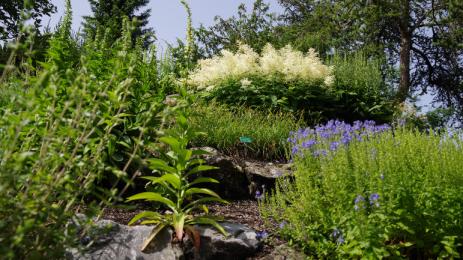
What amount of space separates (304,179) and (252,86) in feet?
15.8

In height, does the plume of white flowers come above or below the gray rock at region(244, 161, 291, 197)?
above

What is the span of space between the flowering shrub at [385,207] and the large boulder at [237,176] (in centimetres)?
129

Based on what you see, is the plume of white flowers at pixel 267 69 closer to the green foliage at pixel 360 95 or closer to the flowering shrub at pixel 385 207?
the green foliage at pixel 360 95

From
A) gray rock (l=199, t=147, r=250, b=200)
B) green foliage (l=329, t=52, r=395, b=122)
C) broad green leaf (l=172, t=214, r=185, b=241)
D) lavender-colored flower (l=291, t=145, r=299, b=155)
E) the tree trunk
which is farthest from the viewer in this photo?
the tree trunk

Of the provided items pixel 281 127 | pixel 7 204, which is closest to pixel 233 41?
pixel 281 127

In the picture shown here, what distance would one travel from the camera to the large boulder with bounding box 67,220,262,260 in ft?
10.6

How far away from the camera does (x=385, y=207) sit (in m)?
3.02

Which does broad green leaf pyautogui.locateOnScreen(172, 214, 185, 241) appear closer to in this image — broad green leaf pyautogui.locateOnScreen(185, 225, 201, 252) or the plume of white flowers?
broad green leaf pyautogui.locateOnScreen(185, 225, 201, 252)

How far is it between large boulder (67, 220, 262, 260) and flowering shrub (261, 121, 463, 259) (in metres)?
0.36

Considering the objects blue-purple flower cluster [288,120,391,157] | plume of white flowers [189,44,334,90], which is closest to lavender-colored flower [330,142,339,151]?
blue-purple flower cluster [288,120,391,157]

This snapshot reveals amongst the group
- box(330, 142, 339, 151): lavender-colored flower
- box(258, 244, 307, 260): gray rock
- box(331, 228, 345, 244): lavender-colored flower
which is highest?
box(330, 142, 339, 151): lavender-colored flower

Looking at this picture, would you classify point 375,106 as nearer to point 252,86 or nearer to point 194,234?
point 252,86

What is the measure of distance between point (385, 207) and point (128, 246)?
188cm

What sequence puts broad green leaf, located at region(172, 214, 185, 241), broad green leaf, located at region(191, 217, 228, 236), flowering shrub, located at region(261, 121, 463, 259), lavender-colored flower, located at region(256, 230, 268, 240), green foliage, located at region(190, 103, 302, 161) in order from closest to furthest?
1. flowering shrub, located at region(261, 121, 463, 259)
2. broad green leaf, located at region(172, 214, 185, 241)
3. broad green leaf, located at region(191, 217, 228, 236)
4. lavender-colored flower, located at region(256, 230, 268, 240)
5. green foliage, located at region(190, 103, 302, 161)
